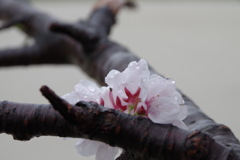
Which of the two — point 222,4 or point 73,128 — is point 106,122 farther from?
point 222,4

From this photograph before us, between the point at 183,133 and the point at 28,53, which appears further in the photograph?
the point at 28,53

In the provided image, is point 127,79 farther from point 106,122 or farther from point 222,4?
point 222,4

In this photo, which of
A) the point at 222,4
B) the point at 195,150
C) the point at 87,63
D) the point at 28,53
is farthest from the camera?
the point at 222,4

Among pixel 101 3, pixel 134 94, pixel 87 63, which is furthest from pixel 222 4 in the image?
pixel 134 94

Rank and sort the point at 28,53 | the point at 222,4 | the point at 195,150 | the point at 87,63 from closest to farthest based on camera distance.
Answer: the point at 195,150 → the point at 87,63 → the point at 28,53 → the point at 222,4

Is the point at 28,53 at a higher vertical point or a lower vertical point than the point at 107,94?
lower

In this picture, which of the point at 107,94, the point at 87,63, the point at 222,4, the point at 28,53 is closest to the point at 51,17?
the point at 28,53
